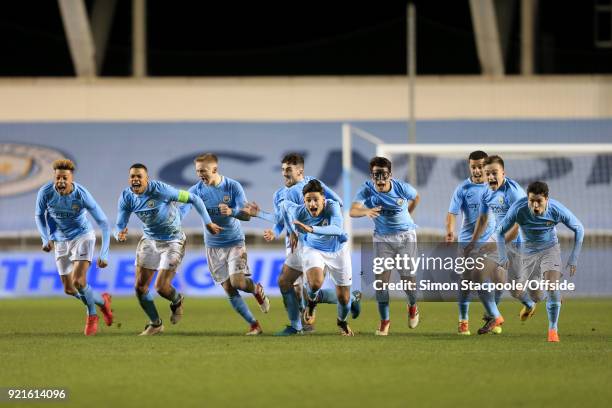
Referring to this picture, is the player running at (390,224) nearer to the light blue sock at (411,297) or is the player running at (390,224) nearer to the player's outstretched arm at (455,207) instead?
the light blue sock at (411,297)

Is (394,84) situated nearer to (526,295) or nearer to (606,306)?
(606,306)

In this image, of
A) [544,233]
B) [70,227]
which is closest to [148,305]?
[70,227]

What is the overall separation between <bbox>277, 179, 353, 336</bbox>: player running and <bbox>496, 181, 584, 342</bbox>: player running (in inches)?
67.7

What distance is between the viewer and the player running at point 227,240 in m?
13.7

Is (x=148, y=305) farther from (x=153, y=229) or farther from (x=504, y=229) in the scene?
(x=504, y=229)

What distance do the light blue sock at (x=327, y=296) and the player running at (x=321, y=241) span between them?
0.09 meters

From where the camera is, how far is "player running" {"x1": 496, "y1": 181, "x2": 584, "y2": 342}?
1256 centimetres

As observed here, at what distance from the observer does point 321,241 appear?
13305 mm

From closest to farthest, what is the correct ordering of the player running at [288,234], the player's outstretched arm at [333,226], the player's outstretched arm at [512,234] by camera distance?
1. the player's outstretched arm at [333,226]
2. the player's outstretched arm at [512,234]
3. the player running at [288,234]

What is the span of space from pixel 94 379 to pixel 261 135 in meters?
19.0

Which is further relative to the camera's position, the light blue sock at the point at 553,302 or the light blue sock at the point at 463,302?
the light blue sock at the point at 463,302

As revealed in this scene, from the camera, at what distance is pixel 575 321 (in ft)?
53.3

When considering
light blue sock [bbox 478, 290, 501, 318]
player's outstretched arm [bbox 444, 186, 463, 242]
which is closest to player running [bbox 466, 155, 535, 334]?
light blue sock [bbox 478, 290, 501, 318]

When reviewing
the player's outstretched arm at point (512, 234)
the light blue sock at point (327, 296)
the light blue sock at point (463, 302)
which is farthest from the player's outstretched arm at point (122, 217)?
the player's outstretched arm at point (512, 234)
